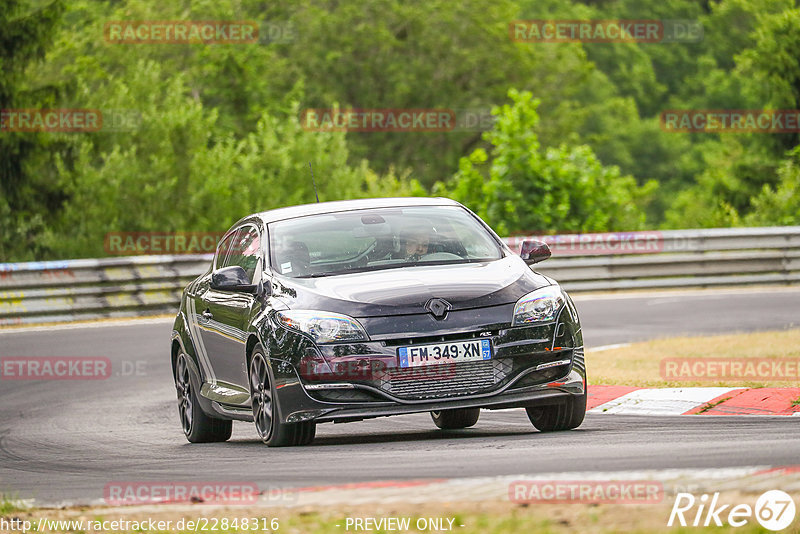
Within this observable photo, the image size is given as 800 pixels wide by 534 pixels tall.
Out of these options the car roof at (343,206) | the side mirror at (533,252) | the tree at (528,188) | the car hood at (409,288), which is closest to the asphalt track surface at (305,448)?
the car hood at (409,288)

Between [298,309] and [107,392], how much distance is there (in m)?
6.51

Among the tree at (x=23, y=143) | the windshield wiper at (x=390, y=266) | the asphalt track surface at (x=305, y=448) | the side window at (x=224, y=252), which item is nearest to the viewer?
the asphalt track surface at (x=305, y=448)

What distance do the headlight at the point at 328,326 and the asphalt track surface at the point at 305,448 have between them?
652 millimetres

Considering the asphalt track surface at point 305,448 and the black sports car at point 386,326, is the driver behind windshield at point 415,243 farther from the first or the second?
the asphalt track surface at point 305,448

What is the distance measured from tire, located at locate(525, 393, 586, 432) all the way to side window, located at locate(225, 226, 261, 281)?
81.8 inches

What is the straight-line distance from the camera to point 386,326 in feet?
27.4

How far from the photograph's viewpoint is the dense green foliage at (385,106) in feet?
101

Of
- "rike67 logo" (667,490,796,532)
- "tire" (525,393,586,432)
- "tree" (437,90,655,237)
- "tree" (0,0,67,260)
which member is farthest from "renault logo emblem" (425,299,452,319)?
"tree" (0,0,67,260)

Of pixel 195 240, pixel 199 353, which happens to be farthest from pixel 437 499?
pixel 195 240

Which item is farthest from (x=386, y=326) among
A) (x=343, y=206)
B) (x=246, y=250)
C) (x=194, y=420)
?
(x=194, y=420)

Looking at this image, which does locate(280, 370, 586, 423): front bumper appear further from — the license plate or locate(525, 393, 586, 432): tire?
locate(525, 393, 586, 432): tire

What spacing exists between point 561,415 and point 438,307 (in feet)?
4.16

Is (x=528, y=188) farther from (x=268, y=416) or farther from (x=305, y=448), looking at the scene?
(x=305, y=448)

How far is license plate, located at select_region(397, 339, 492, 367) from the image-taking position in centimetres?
834
